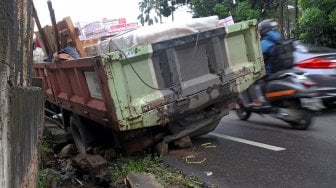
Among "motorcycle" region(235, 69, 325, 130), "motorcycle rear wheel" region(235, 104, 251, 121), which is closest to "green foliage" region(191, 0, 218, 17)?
"motorcycle rear wheel" region(235, 104, 251, 121)

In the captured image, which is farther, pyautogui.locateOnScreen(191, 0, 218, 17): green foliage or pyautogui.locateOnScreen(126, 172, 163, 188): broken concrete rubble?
pyautogui.locateOnScreen(191, 0, 218, 17): green foliage

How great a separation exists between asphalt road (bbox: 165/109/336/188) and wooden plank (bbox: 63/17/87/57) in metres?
2.35

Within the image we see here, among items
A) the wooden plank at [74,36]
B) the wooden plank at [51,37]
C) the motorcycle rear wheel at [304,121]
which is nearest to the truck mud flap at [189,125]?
the motorcycle rear wheel at [304,121]

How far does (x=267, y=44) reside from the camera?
7.21 meters

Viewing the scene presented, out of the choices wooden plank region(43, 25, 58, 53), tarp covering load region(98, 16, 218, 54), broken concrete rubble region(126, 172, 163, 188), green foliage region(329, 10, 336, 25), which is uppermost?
wooden plank region(43, 25, 58, 53)

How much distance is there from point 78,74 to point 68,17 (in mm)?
1957

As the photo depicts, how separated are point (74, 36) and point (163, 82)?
248 cm

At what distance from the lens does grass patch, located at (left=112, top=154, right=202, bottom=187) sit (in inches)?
196

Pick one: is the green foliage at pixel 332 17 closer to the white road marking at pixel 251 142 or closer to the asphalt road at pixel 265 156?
the asphalt road at pixel 265 156

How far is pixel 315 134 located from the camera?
6598mm

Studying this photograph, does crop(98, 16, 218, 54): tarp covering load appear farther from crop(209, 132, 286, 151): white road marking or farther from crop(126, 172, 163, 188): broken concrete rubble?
crop(209, 132, 286, 151): white road marking

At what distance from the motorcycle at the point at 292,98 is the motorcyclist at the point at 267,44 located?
115 millimetres

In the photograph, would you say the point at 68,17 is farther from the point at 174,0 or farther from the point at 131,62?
the point at 174,0

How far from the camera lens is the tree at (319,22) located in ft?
45.5
